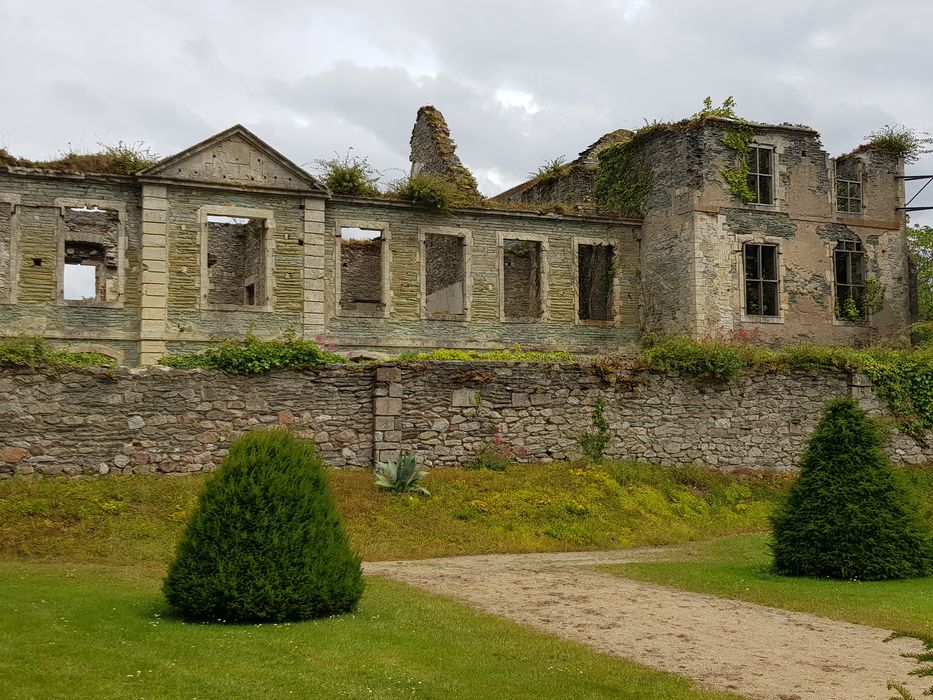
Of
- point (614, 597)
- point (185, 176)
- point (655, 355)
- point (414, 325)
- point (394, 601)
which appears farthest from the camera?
point (414, 325)

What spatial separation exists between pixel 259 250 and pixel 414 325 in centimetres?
456

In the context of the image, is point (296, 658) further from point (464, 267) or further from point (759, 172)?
point (759, 172)

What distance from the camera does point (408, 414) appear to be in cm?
1689

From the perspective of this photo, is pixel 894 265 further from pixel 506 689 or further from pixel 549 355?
pixel 506 689

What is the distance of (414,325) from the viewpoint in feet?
80.0

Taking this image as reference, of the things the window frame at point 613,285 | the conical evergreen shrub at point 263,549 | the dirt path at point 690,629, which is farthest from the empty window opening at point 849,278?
the conical evergreen shrub at point 263,549

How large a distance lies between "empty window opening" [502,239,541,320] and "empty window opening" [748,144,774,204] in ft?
Answer: 18.9

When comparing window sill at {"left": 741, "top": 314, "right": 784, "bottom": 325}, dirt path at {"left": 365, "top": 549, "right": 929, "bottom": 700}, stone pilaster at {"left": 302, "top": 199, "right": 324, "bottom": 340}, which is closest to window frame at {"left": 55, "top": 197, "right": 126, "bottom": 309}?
stone pilaster at {"left": 302, "top": 199, "right": 324, "bottom": 340}

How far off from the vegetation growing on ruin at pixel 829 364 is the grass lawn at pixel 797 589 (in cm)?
538

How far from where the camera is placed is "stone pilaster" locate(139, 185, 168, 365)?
2197cm

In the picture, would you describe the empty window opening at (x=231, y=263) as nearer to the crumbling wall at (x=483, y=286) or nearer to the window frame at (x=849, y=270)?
the crumbling wall at (x=483, y=286)

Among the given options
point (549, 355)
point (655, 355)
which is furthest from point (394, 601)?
point (549, 355)

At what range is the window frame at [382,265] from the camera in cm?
2370

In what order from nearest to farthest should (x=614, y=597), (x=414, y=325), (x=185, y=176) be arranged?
(x=614, y=597)
(x=185, y=176)
(x=414, y=325)
